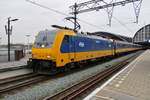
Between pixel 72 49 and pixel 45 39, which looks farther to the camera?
pixel 72 49

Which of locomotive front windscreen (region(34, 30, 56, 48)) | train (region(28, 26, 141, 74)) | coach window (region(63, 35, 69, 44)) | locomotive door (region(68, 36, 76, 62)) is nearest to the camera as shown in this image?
train (region(28, 26, 141, 74))

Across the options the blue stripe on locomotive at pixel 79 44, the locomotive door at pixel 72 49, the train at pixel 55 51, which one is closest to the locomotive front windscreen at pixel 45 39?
the train at pixel 55 51

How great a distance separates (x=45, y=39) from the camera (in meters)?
15.0

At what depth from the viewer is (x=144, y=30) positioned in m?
110

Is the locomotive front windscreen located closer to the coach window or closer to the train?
the train

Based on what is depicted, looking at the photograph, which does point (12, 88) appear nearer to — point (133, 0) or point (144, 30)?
point (133, 0)

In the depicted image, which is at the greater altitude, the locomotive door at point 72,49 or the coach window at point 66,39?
the coach window at point 66,39

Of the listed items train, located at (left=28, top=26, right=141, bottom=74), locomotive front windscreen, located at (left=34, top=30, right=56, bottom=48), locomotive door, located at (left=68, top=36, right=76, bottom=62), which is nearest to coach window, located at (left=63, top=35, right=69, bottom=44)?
train, located at (left=28, top=26, right=141, bottom=74)

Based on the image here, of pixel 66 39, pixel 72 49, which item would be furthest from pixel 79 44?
pixel 66 39

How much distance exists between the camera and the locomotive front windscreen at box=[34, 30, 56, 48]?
1464cm

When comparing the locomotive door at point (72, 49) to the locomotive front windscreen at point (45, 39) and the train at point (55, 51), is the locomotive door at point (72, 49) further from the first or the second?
the locomotive front windscreen at point (45, 39)

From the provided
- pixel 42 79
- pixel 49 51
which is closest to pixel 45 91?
pixel 42 79

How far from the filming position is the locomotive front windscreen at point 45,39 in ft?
48.0

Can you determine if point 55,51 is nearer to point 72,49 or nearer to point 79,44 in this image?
point 72,49
